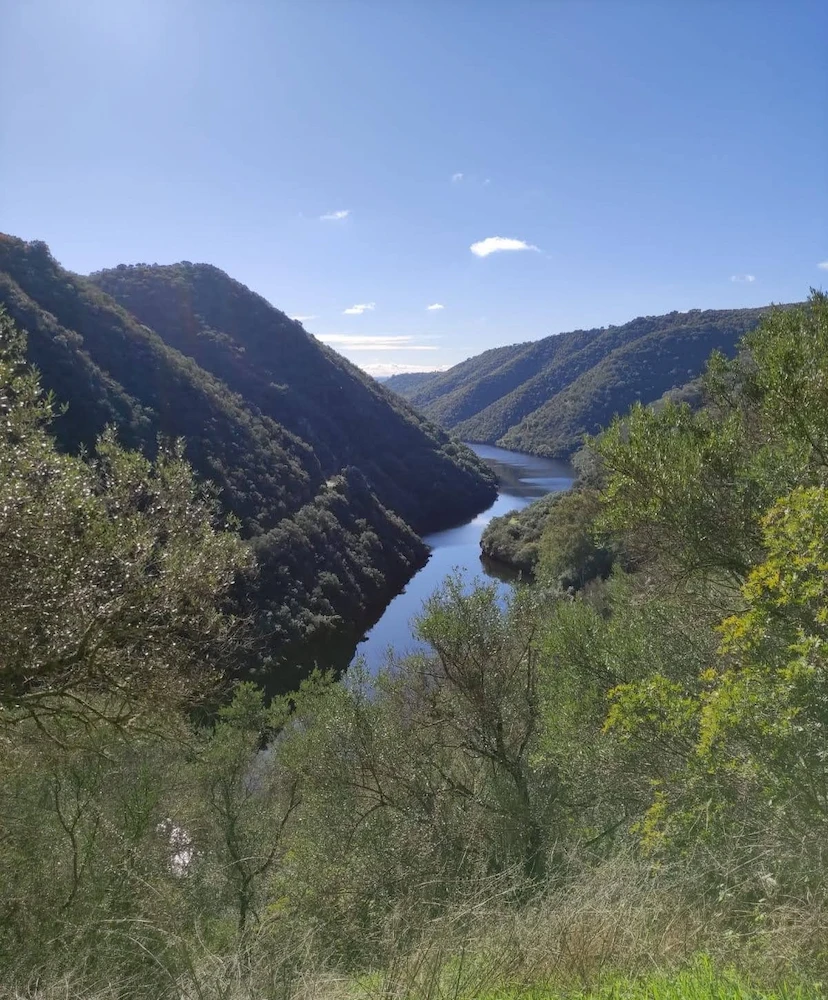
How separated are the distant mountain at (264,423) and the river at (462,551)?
1.31 m

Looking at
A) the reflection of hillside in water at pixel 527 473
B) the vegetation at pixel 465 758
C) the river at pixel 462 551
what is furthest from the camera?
the reflection of hillside in water at pixel 527 473

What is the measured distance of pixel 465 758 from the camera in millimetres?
9961

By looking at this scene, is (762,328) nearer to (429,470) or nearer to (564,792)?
(564,792)

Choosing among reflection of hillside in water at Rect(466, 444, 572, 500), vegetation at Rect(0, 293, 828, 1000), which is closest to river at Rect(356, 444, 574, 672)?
reflection of hillside in water at Rect(466, 444, 572, 500)

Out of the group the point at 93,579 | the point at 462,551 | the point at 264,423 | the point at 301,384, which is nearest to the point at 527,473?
the point at 462,551

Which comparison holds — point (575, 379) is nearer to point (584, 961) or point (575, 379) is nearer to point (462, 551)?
point (462, 551)

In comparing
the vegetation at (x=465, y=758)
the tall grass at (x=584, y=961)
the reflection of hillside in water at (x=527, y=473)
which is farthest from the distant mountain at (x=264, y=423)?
the tall grass at (x=584, y=961)

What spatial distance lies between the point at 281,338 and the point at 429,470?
806 inches

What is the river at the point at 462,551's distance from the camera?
107 feet

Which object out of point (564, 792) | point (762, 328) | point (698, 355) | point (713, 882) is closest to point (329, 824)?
point (564, 792)

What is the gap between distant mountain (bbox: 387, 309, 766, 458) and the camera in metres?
94.6

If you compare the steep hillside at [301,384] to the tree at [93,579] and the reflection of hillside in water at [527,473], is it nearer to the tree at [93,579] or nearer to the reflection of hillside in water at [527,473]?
→ the reflection of hillside in water at [527,473]

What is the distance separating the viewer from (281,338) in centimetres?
5750

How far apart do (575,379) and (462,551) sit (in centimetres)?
7618
